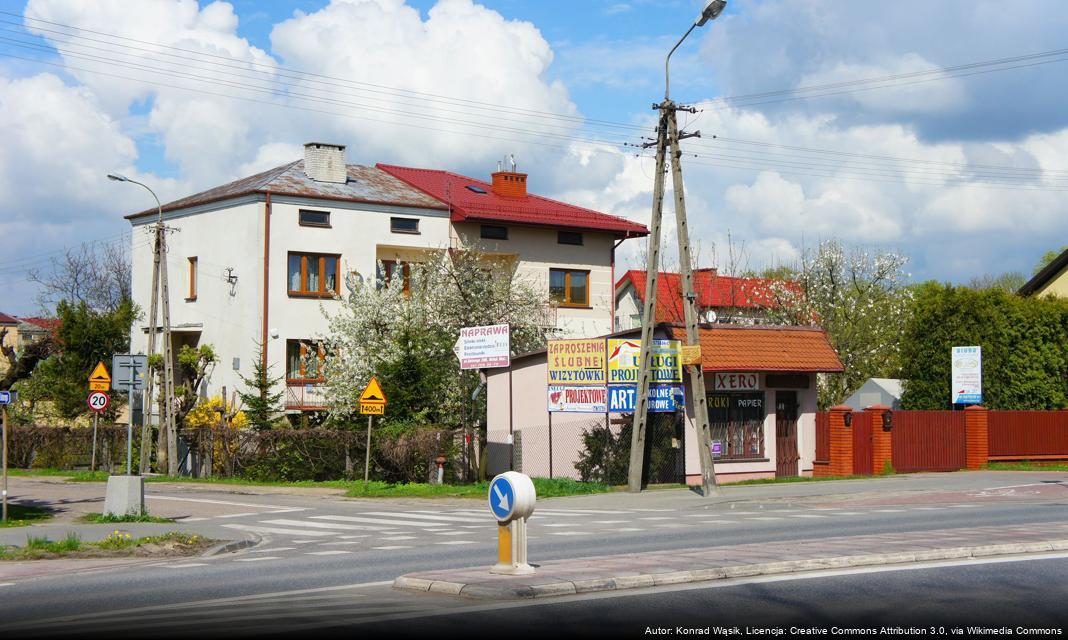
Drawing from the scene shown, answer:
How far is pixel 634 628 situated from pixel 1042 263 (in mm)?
86762

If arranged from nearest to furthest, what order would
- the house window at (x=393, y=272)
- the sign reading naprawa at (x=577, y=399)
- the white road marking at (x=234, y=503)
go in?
the white road marking at (x=234, y=503)
the sign reading naprawa at (x=577, y=399)
the house window at (x=393, y=272)

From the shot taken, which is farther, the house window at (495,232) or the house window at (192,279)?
the house window at (495,232)

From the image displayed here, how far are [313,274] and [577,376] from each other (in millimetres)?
17345

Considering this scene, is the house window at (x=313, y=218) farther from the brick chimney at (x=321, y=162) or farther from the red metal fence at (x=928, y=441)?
the red metal fence at (x=928, y=441)

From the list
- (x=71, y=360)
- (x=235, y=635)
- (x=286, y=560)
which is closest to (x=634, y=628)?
(x=235, y=635)

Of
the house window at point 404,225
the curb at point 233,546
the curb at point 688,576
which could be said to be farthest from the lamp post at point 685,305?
the house window at point 404,225

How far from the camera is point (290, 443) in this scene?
112ft

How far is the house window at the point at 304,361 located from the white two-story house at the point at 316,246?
0.05 meters

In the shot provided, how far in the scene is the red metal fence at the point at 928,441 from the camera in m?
33.9

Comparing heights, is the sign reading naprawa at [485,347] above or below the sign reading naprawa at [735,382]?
above

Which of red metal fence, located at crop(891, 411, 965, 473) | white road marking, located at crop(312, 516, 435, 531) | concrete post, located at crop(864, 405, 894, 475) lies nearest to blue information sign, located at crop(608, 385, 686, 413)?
concrete post, located at crop(864, 405, 894, 475)

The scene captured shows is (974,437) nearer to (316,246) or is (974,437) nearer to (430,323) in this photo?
(430,323)

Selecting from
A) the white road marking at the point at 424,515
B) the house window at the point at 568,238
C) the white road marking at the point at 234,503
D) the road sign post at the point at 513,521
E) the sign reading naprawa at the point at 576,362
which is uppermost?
the house window at the point at 568,238

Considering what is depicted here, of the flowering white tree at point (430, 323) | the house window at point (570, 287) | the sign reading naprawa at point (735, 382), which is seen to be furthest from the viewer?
the house window at point (570, 287)
